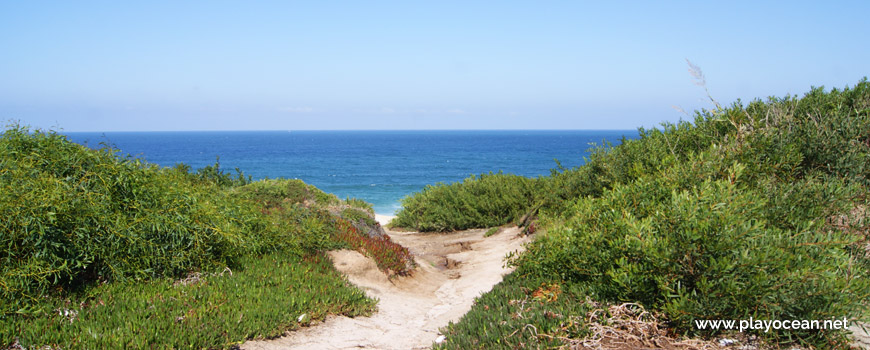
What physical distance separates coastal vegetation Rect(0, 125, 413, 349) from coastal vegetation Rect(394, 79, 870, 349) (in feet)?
8.58

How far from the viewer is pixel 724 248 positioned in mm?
5047

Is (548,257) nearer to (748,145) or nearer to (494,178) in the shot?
(748,145)

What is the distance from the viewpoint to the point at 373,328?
7586mm

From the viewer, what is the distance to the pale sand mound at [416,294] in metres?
6.89

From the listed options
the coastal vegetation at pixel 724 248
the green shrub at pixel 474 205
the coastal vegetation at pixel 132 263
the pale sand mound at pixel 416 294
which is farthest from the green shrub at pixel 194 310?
the green shrub at pixel 474 205

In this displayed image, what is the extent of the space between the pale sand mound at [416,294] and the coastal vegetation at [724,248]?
1.17 metres

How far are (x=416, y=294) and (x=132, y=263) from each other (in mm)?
4912

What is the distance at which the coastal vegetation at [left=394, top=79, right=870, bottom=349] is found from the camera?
4.90 m

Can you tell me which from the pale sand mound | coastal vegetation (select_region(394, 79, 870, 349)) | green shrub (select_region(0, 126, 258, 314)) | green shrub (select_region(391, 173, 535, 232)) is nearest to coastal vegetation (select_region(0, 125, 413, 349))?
green shrub (select_region(0, 126, 258, 314))

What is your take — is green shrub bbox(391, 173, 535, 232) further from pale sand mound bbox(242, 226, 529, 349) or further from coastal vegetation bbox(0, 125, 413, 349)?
coastal vegetation bbox(0, 125, 413, 349)

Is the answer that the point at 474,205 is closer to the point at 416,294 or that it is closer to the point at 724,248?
the point at 416,294

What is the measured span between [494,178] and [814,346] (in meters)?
A: 16.5

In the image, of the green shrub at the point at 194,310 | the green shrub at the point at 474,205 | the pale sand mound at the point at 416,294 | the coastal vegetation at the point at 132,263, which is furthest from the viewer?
the green shrub at the point at 474,205

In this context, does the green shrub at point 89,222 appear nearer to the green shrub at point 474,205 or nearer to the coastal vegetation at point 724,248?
the coastal vegetation at point 724,248
